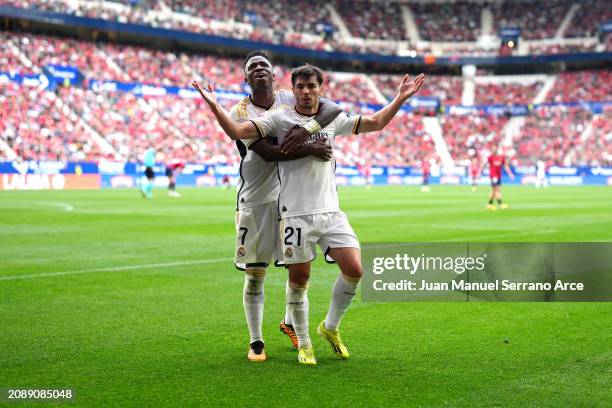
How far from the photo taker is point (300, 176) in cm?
587

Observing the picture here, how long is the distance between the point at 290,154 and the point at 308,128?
24 centimetres

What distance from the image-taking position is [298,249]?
5766 mm

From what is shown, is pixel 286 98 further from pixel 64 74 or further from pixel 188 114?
pixel 188 114

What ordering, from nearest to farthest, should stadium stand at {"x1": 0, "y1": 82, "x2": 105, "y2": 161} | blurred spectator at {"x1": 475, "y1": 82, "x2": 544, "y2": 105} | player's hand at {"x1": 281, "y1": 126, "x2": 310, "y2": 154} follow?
player's hand at {"x1": 281, "y1": 126, "x2": 310, "y2": 154} < stadium stand at {"x1": 0, "y1": 82, "x2": 105, "y2": 161} < blurred spectator at {"x1": 475, "y1": 82, "x2": 544, "y2": 105}

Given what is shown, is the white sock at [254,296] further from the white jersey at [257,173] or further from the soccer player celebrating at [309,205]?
the white jersey at [257,173]

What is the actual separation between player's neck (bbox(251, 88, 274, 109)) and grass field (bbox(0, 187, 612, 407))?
2.01m

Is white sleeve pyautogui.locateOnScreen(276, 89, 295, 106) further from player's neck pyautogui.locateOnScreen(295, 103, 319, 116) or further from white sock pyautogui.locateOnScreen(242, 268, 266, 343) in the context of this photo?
white sock pyautogui.locateOnScreen(242, 268, 266, 343)

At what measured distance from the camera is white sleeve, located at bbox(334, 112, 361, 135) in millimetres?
5949

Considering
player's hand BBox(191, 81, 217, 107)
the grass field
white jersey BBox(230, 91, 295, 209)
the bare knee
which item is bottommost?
the grass field

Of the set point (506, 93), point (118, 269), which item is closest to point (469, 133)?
point (506, 93)

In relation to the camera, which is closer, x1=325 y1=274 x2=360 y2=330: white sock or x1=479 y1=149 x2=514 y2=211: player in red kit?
x1=325 y1=274 x2=360 y2=330: white sock

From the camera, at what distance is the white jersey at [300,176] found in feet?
19.1

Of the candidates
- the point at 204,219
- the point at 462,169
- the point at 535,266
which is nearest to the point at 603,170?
the point at 462,169

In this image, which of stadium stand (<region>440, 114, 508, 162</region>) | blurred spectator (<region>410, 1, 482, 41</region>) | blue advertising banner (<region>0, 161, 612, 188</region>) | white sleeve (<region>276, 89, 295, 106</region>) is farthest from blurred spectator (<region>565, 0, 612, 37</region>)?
white sleeve (<region>276, 89, 295, 106</region>)
